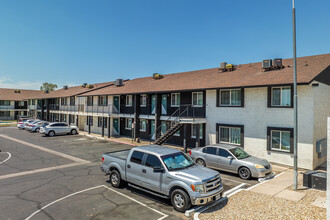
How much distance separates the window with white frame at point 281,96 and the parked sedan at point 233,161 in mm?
4738

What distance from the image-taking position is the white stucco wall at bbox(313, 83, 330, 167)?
43.9 feet

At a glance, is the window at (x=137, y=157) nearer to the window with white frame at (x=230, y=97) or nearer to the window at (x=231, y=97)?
the window at (x=231, y=97)

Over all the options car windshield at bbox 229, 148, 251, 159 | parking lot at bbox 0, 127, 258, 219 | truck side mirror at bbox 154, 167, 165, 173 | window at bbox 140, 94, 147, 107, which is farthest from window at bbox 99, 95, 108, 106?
truck side mirror at bbox 154, 167, 165, 173

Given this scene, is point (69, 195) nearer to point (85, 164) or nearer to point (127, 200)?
point (127, 200)

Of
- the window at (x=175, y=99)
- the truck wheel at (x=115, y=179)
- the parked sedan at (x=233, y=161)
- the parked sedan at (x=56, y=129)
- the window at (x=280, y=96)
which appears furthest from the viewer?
the parked sedan at (x=56, y=129)

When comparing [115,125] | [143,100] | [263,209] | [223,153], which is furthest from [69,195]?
[115,125]

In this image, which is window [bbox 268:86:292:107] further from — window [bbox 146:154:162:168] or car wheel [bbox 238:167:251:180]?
window [bbox 146:154:162:168]

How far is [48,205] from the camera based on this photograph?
7.84 metres

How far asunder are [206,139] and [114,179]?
406 inches

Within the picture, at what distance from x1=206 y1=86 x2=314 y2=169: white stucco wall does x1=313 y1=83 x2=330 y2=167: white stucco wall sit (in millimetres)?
610

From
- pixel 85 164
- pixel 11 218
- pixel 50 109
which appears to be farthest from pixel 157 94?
pixel 50 109

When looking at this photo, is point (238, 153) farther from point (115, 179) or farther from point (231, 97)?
point (115, 179)

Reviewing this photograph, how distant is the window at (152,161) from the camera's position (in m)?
8.31

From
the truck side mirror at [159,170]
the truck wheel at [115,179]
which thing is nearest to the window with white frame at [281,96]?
the truck side mirror at [159,170]
